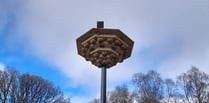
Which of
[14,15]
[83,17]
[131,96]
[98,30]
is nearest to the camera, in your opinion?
[98,30]

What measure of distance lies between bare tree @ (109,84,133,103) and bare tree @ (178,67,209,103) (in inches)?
157

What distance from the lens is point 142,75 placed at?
21875mm

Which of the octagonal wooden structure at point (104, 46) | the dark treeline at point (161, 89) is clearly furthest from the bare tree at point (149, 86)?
the octagonal wooden structure at point (104, 46)

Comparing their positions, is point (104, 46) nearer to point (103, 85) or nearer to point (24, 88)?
point (103, 85)

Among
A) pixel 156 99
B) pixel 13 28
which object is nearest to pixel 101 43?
pixel 13 28

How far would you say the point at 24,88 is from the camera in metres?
20.7

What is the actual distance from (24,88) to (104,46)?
62.4 feet

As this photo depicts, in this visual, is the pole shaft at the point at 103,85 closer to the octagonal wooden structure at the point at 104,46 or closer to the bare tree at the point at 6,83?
the octagonal wooden structure at the point at 104,46

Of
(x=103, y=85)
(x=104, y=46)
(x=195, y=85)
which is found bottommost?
(x=103, y=85)

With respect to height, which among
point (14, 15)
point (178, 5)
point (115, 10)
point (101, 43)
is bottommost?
point (101, 43)

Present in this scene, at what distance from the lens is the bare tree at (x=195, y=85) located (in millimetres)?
18953

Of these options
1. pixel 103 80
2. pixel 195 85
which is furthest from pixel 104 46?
pixel 195 85

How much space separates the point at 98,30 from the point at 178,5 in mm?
8242

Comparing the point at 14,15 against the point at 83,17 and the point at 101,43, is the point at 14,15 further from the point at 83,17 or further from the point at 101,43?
the point at 101,43
